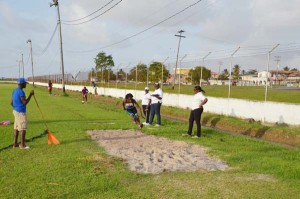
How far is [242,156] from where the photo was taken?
874 cm

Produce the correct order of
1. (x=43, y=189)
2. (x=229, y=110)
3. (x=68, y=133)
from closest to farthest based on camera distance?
(x=43, y=189), (x=68, y=133), (x=229, y=110)

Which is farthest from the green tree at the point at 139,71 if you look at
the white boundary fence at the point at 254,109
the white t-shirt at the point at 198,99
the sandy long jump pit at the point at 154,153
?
the sandy long jump pit at the point at 154,153

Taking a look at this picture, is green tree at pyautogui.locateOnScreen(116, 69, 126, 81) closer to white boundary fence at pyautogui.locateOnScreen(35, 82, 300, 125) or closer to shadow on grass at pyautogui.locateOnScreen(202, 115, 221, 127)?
white boundary fence at pyautogui.locateOnScreen(35, 82, 300, 125)

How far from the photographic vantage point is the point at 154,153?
9.00m

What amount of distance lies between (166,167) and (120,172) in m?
1.02

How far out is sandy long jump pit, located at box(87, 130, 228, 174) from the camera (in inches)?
301

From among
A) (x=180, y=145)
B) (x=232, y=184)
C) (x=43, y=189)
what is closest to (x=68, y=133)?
(x=180, y=145)

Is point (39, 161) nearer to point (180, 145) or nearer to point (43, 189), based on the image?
point (43, 189)

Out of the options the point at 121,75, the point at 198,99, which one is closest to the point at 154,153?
the point at 198,99

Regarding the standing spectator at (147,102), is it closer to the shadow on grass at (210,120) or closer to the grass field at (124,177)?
the shadow on grass at (210,120)

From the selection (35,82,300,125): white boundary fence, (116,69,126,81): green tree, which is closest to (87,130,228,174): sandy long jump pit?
(35,82,300,125): white boundary fence

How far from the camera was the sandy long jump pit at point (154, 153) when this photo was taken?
25.1 feet

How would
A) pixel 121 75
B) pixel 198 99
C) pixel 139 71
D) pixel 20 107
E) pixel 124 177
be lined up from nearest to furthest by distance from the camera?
pixel 124 177 < pixel 20 107 < pixel 198 99 < pixel 139 71 < pixel 121 75

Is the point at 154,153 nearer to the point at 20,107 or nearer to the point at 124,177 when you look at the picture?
the point at 124,177
